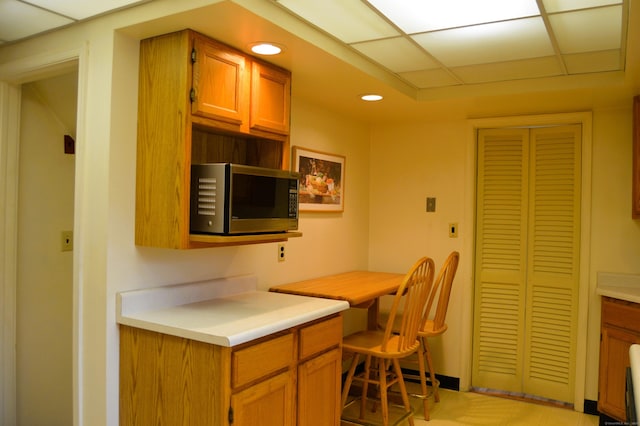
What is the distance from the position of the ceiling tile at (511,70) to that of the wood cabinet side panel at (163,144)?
1.50 metres

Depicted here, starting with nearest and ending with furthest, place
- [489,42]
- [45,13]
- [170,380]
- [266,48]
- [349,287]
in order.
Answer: [170,380], [45,13], [266,48], [489,42], [349,287]

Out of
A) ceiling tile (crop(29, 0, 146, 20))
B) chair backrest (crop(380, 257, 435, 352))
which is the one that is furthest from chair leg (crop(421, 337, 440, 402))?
ceiling tile (crop(29, 0, 146, 20))

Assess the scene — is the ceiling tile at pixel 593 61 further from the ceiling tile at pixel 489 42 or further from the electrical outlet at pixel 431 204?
the electrical outlet at pixel 431 204

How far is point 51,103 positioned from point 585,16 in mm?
2565

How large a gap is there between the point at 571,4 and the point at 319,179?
73.0 inches

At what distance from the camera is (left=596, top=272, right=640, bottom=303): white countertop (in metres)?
2.99

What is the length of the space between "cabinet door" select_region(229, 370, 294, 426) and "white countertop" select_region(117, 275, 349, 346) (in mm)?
217

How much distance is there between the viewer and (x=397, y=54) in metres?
2.59

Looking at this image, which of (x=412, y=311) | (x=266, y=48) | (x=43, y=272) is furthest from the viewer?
(x=412, y=311)

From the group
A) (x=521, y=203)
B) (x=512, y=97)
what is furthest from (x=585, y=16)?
(x=521, y=203)

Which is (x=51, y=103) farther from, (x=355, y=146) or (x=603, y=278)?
(x=603, y=278)

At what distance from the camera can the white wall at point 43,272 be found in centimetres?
269

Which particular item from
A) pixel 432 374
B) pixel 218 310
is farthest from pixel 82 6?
pixel 432 374

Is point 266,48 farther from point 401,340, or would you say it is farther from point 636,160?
point 636,160
